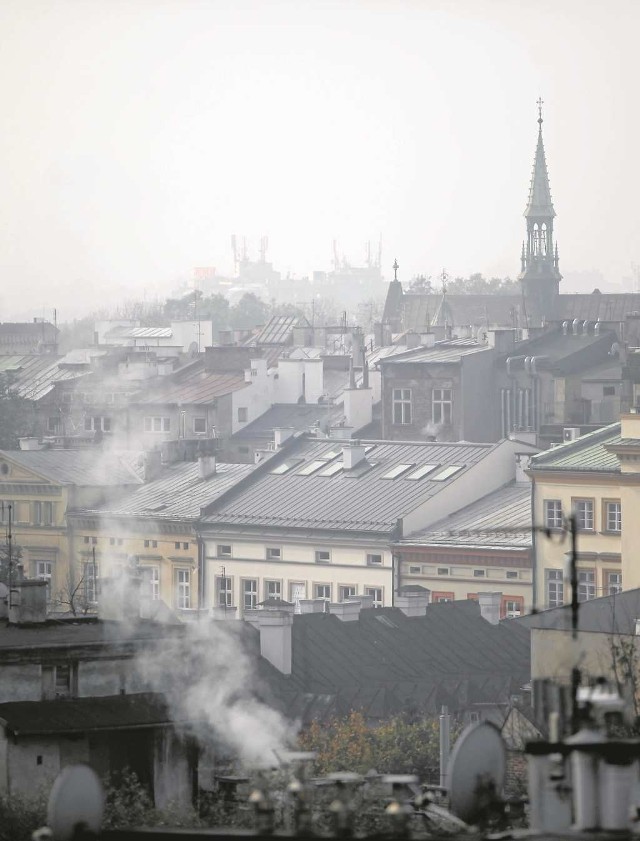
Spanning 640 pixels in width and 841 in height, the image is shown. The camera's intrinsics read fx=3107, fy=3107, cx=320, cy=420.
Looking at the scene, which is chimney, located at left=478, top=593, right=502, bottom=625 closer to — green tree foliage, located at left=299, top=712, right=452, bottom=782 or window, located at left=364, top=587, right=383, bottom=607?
window, located at left=364, top=587, right=383, bottom=607

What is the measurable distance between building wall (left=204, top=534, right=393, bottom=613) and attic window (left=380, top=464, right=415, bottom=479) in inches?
165

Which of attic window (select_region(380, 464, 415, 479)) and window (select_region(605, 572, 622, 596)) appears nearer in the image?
window (select_region(605, 572, 622, 596))

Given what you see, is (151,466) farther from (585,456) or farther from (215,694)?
(215,694)

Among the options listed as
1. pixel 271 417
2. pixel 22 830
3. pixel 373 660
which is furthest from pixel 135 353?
pixel 22 830

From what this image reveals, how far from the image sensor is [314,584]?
8769 centimetres

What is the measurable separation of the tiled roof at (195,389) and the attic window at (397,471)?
25.7 metres

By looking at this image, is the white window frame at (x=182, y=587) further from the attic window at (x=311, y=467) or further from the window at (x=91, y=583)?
the attic window at (x=311, y=467)

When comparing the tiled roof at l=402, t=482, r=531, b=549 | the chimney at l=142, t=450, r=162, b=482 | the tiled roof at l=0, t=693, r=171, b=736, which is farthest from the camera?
the chimney at l=142, t=450, r=162, b=482

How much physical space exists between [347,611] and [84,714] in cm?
2234

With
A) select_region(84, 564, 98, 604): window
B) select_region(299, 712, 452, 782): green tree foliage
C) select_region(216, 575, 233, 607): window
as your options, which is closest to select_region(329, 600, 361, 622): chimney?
select_region(299, 712, 452, 782): green tree foliage

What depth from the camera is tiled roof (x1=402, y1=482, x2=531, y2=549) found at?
83.1m

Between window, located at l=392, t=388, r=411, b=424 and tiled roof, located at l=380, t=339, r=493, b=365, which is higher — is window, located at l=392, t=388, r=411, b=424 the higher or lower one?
the lower one

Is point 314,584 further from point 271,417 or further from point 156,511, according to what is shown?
point 271,417

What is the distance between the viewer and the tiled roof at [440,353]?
11512cm
